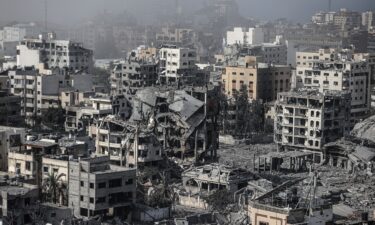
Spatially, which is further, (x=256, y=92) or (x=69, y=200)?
(x=256, y=92)

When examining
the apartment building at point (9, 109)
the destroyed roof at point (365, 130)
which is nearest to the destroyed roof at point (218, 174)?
the destroyed roof at point (365, 130)

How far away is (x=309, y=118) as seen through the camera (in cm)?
2164

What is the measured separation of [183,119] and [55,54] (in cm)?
1185

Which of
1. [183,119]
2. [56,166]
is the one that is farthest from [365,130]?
[56,166]

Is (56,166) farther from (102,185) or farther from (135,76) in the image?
(135,76)

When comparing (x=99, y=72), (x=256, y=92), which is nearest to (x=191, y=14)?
(x=99, y=72)

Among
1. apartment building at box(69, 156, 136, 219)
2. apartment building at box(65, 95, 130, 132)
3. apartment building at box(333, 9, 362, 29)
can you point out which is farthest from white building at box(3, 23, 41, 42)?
apartment building at box(69, 156, 136, 219)

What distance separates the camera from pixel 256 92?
2750cm

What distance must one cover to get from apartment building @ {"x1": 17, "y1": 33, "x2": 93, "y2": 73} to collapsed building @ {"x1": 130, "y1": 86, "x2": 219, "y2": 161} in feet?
33.4

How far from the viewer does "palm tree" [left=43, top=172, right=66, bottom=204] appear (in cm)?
1589

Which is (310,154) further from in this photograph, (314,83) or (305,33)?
(305,33)

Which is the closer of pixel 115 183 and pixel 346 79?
pixel 115 183

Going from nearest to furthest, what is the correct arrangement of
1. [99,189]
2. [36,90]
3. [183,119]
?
1. [99,189]
2. [183,119]
3. [36,90]

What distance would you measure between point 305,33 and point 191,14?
84.0ft
